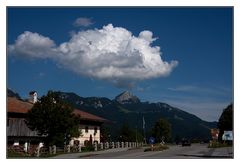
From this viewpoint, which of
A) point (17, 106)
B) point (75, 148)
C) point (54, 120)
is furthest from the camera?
point (17, 106)

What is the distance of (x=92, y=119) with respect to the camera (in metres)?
59.2

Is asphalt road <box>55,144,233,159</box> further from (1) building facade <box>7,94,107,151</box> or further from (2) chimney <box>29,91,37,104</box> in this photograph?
(2) chimney <box>29,91,37,104</box>

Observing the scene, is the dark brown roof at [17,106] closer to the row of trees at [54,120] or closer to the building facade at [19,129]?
the building facade at [19,129]

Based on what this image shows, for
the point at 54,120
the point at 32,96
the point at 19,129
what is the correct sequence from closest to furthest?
the point at 54,120, the point at 19,129, the point at 32,96

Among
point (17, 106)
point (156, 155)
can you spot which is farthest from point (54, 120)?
point (17, 106)

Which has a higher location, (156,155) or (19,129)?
(19,129)

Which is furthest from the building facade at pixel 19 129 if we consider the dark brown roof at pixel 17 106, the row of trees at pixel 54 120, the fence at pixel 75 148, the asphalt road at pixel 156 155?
the asphalt road at pixel 156 155

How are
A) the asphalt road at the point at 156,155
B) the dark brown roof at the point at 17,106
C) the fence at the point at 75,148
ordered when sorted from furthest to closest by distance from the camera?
the dark brown roof at the point at 17,106, the fence at the point at 75,148, the asphalt road at the point at 156,155

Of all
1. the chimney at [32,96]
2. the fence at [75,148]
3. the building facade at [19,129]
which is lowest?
the fence at [75,148]

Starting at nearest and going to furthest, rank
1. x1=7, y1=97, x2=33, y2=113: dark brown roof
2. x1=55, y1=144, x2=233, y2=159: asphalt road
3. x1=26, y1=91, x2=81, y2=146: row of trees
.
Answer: x1=55, y1=144, x2=233, y2=159: asphalt road < x1=26, y1=91, x2=81, y2=146: row of trees < x1=7, y1=97, x2=33, y2=113: dark brown roof

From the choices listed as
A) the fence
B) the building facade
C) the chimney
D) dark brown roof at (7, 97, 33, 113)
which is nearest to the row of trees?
the fence

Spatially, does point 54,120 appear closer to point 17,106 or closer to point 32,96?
point 17,106
